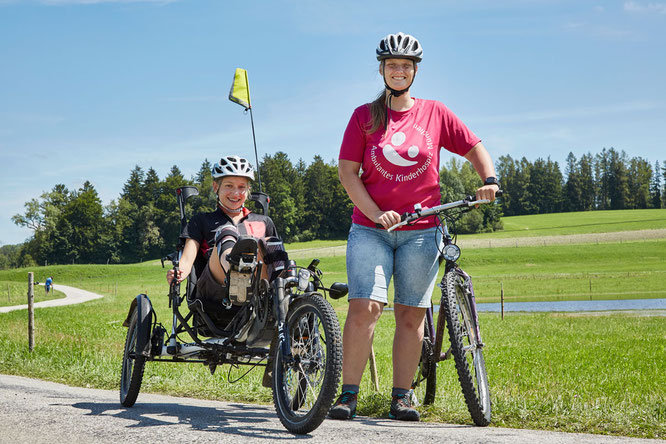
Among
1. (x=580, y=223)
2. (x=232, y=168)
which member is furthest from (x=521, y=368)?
(x=580, y=223)

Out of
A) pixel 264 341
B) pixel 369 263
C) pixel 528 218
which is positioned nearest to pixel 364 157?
pixel 369 263

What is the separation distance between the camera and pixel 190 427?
4.17 m

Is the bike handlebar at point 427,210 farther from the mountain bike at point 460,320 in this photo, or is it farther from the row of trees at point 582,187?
the row of trees at point 582,187

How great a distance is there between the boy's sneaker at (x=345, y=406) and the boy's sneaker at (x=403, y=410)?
0.32m

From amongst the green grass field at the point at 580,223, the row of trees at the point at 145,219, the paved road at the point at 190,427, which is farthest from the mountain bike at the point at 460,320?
the row of trees at the point at 145,219

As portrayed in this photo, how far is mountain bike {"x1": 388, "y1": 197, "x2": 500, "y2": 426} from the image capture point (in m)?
4.12

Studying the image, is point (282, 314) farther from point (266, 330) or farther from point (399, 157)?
point (399, 157)

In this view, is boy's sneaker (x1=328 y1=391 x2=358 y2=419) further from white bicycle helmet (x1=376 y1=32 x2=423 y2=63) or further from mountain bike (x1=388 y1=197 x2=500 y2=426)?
white bicycle helmet (x1=376 y1=32 x2=423 y2=63)

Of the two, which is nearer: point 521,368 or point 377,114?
point 377,114

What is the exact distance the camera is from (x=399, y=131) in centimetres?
454

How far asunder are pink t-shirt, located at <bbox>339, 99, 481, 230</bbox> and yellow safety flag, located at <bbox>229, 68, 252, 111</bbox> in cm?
451

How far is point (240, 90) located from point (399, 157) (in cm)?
498

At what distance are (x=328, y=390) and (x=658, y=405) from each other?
232 centimetres

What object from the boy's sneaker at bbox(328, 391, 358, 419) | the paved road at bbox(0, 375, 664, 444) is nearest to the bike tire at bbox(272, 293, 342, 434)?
the paved road at bbox(0, 375, 664, 444)
